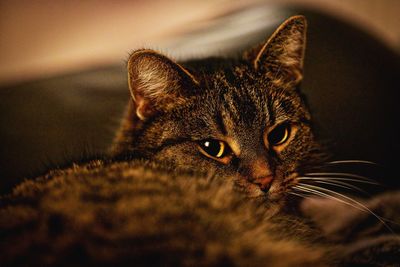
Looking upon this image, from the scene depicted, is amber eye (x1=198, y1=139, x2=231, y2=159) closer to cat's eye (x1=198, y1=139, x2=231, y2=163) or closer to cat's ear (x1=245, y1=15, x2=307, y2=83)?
cat's eye (x1=198, y1=139, x2=231, y2=163)

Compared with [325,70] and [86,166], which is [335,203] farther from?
[86,166]

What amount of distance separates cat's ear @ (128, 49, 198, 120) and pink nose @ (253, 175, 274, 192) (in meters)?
0.32

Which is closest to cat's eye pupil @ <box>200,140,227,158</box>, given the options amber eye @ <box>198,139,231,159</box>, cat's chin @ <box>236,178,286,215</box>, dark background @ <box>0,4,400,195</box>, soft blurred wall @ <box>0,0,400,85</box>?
amber eye @ <box>198,139,231,159</box>

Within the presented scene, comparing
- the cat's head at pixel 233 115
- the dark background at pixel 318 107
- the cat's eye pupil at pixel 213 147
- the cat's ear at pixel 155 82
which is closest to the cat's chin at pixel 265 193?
the cat's head at pixel 233 115

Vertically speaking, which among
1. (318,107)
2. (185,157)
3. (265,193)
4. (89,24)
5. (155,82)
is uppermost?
(89,24)

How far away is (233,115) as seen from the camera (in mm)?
994

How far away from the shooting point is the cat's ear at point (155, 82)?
3.27ft

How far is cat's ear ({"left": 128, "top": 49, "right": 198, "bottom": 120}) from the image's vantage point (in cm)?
100

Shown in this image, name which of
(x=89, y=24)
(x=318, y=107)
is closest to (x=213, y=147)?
(x=318, y=107)

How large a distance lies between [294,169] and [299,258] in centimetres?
42

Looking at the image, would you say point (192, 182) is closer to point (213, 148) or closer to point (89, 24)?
point (213, 148)

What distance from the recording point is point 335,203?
141 centimetres

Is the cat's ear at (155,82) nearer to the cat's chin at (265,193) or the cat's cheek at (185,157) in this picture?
the cat's cheek at (185,157)

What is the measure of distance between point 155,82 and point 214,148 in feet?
0.83
